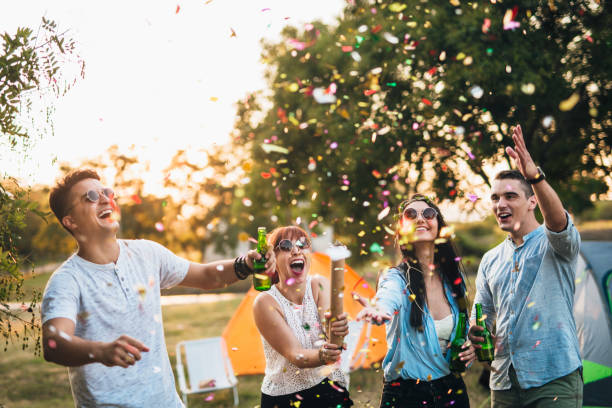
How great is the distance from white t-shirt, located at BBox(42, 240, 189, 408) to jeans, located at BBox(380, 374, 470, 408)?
1.21m

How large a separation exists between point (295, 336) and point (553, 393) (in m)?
1.60

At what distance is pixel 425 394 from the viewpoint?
2.99m

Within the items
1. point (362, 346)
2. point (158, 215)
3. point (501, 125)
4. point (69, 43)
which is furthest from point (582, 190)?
point (158, 215)

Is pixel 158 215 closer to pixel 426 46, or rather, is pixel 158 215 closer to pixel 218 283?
pixel 426 46

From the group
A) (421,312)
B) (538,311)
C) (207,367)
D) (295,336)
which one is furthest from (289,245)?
(207,367)

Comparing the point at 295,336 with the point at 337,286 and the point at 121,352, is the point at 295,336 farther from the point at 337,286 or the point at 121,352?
the point at 121,352

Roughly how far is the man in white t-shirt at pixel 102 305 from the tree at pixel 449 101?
16.8ft

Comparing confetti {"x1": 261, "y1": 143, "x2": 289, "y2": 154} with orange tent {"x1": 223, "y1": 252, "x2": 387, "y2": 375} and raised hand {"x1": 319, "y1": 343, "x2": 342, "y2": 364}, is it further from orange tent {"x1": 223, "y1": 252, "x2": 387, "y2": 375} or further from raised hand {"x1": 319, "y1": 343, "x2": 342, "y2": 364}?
raised hand {"x1": 319, "y1": 343, "x2": 342, "y2": 364}

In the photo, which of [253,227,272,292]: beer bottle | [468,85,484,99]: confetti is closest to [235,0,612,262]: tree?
[468,85,484,99]: confetti

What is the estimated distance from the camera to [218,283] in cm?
309

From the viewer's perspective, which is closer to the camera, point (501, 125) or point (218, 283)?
point (218, 283)

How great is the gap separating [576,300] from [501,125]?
2773mm

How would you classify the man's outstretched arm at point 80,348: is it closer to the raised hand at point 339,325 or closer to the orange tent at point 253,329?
the raised hand at point 339,325

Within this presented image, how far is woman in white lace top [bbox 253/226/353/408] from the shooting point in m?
3.09
